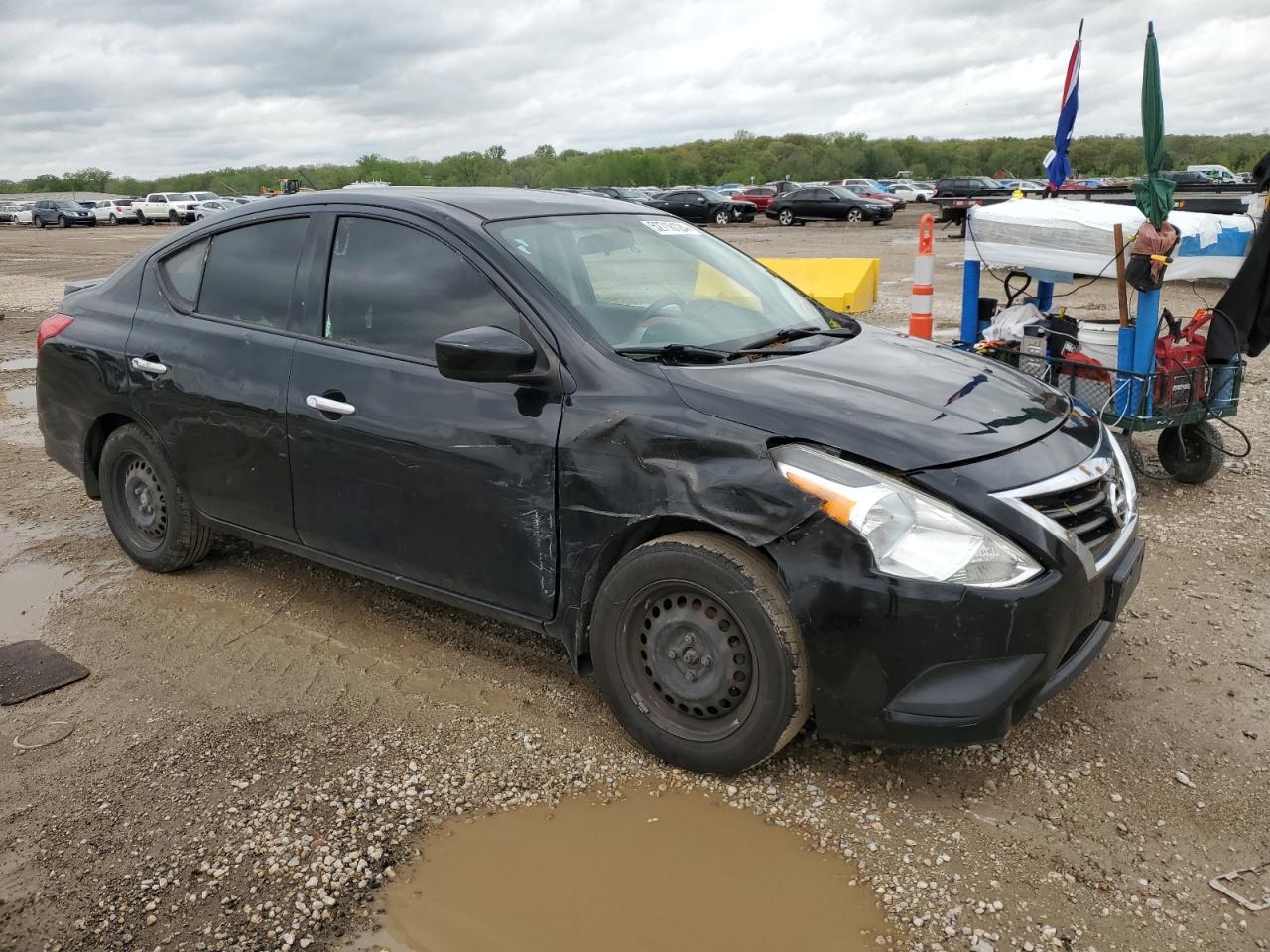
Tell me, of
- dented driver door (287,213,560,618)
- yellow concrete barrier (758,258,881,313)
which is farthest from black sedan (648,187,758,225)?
dented driver door (287,213,560,618)

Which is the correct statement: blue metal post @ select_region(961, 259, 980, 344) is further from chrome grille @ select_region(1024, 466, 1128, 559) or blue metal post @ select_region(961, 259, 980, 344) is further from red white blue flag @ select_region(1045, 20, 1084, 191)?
chrome grille @ select_region(1024, 466, 1128, 559)

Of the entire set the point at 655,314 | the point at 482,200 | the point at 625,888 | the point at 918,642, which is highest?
the point at 482,200

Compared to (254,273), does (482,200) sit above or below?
above

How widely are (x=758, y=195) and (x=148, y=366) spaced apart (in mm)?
42950

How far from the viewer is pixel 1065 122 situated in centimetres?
787

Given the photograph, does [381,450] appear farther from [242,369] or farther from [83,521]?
[83,521]

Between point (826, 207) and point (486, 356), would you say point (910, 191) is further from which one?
point (486, 356)

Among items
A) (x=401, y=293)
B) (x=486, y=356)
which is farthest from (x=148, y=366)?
(x=486, y=356)

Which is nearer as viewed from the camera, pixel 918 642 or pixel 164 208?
pixel 918 642

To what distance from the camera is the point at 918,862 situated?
8.73 feet

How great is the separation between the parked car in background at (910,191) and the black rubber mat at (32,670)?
55178 millimetres

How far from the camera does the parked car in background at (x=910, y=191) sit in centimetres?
5516

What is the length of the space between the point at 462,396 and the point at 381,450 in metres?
0.39

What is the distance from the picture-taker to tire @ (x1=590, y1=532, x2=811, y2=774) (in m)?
2.79
